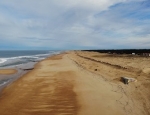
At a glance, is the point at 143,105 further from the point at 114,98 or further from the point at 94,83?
the point at 94,83

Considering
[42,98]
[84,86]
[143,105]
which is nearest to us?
[143,105]

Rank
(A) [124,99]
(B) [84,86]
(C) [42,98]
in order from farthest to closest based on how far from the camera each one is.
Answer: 1. (B) [84,86]
2. (C) [42,98]
3. (A) [124,99]

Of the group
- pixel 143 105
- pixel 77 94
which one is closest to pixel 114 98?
pixel 143 105

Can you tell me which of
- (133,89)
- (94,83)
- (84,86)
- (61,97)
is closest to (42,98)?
(61,97)

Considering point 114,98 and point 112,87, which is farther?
point 112,87

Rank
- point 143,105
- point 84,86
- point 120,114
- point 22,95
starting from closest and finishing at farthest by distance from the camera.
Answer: point 120,114
point 143,105
point 22,95
point 84,86

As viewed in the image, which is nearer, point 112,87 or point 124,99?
point 124,99

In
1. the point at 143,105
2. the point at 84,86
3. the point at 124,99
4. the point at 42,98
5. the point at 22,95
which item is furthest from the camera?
the point at 84,86

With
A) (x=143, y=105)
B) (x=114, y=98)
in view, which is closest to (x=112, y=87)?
(x=114, y=98)

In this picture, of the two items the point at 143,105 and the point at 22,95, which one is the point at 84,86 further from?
the point at 143,105
